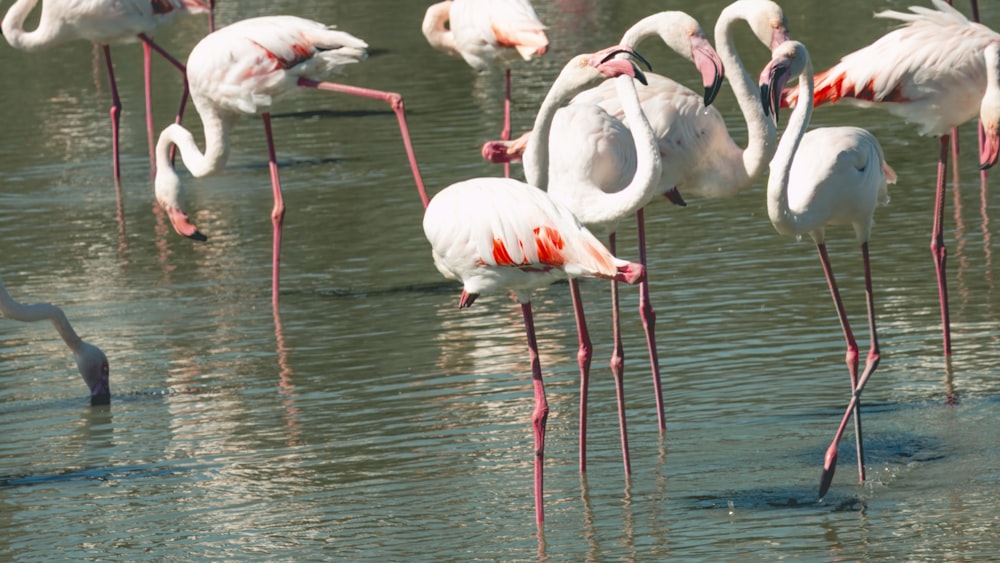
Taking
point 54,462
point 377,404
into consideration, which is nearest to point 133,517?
point 54,462

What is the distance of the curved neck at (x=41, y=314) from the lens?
6988 mm

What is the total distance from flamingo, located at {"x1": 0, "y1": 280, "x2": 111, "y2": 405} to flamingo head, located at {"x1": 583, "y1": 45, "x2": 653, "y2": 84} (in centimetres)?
279

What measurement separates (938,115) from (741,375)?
4.29 ft

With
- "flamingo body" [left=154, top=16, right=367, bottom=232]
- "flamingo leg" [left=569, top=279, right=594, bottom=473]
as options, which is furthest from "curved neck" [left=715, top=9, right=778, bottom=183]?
"flamingo body" [left=154, top=16, right=367, bottom=232]

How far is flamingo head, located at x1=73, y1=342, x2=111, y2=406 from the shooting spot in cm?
688

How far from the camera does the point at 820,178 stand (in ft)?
Answer: 17.4

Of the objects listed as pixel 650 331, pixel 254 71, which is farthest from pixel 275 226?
pixel 650 331

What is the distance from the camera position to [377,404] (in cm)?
655

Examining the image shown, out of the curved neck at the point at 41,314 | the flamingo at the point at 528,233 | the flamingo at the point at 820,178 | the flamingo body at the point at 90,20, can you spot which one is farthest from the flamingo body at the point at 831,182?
the flamingo body at the point at 90,20

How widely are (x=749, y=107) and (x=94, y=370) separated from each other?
297 centimetres

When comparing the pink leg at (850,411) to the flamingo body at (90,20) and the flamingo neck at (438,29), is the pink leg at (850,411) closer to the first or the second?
the flamingo neck at (438,29)

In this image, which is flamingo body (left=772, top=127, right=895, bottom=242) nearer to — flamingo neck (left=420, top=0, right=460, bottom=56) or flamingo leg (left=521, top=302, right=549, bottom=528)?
flamingo leg (left=521, top=302, right=549, bottom=528)

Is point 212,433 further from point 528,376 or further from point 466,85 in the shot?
point 466,85

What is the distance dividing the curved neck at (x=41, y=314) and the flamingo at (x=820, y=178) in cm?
318
